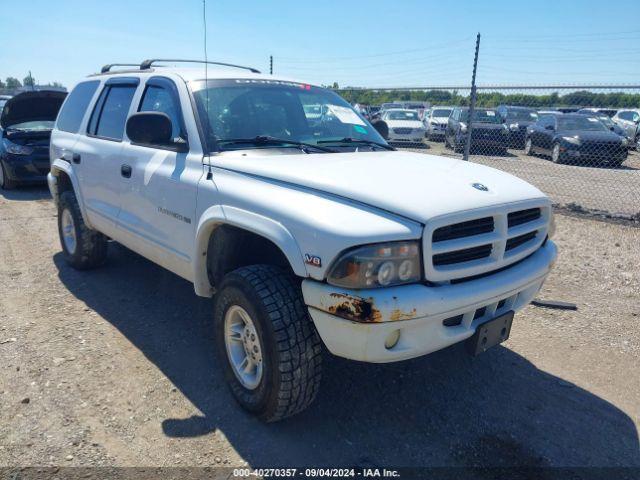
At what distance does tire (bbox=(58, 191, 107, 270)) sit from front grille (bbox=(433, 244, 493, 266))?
378 cm

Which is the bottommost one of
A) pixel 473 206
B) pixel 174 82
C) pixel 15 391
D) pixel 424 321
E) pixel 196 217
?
pixel 15 391

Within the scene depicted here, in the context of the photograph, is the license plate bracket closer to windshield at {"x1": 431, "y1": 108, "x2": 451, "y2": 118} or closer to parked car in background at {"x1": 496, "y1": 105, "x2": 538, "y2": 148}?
parked car in background at {"x1": 496, "y1": 105, "x2": 538, "y2": 148}

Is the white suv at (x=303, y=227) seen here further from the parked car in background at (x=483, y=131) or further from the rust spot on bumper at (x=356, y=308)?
the parked car in background at (x=483, y=131)

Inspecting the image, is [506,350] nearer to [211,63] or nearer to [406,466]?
[406,466]

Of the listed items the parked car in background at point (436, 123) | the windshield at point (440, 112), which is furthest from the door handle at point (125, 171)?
the windshield at point (440, 112)

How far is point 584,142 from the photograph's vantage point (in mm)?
13648

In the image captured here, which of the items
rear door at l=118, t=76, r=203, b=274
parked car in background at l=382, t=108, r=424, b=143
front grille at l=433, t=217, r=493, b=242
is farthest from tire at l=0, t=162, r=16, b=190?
parked car in background at l=382, t=108, r=424, b=143

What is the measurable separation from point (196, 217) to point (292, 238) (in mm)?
952

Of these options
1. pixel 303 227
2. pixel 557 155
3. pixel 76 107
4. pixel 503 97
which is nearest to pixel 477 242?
pixel 303 227

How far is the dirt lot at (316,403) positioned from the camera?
8.70 ft

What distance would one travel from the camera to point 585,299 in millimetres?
4656

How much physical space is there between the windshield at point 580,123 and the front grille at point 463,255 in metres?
13.8

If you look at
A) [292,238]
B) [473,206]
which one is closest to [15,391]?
[292,238]

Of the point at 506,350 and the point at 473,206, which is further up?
the point at 473,206
